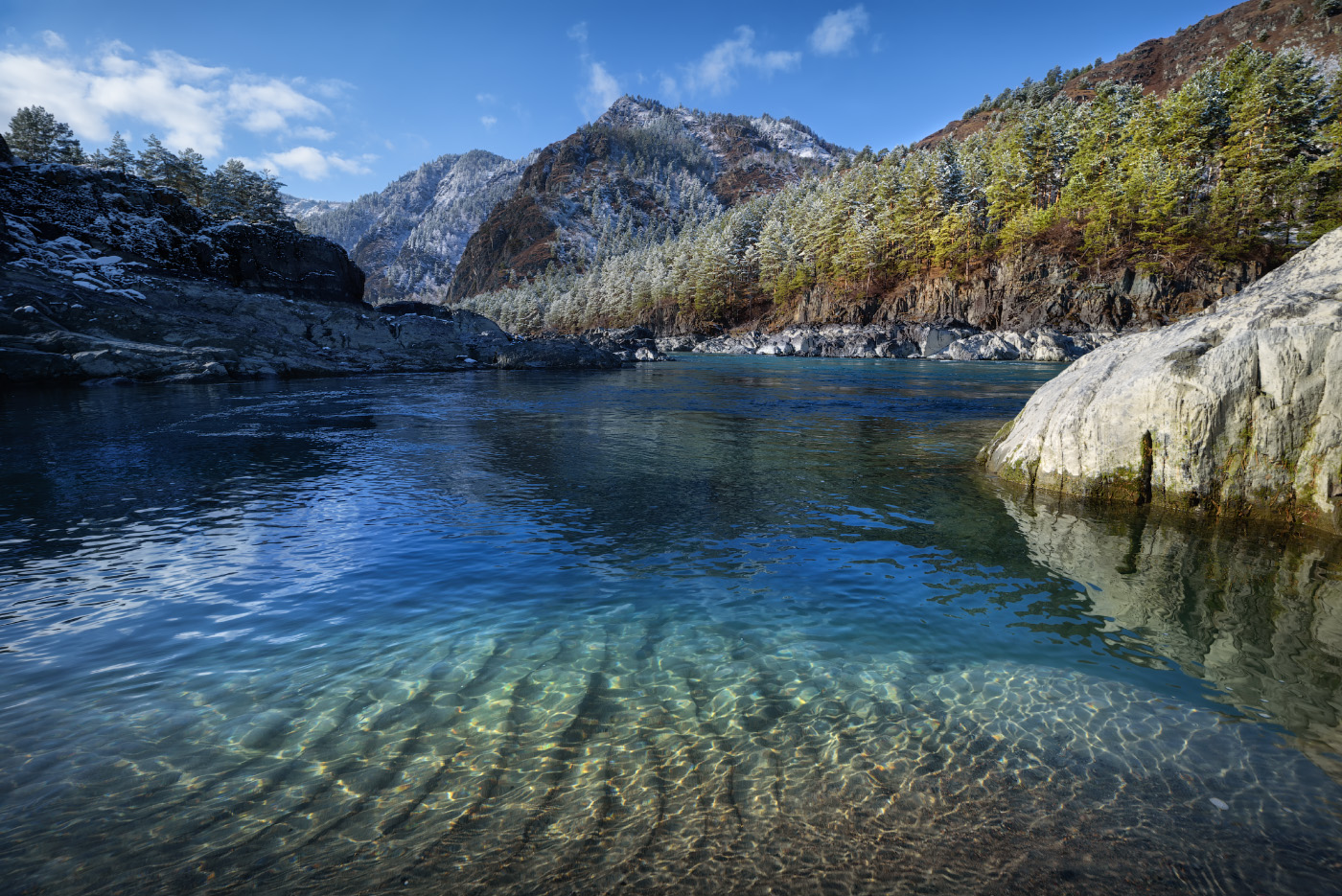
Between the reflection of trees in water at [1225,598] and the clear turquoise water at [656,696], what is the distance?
0.05 m

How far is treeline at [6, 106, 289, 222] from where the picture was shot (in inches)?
2010

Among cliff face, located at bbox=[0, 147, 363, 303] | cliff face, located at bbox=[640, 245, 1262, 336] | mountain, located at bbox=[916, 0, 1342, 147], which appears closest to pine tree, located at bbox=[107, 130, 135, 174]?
cliff face, located at bbox=[0, 147, 363, 303]

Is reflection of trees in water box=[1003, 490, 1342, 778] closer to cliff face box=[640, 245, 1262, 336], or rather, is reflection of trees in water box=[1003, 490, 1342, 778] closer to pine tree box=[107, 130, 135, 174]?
cliff face box=[640, 245, 1262, 336]

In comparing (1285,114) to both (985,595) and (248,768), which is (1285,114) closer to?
(985,595)

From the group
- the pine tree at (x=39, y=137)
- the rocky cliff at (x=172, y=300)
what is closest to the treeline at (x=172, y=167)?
the pine tree at (x=39, y=137)

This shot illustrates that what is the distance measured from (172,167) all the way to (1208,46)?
184524 mm

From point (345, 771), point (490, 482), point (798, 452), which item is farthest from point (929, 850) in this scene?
point (798, 452)

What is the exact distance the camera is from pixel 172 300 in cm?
3575

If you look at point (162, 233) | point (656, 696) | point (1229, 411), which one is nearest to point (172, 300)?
point (162, 233)

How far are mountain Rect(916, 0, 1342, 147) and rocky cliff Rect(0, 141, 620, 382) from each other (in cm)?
12037

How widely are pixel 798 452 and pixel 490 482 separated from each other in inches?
319

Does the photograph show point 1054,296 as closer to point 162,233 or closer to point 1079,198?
point 1079,198

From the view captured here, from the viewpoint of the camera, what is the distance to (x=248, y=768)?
4.02 m

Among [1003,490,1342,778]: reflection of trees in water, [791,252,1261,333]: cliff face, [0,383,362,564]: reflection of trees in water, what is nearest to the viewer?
[1003,490,1342,778]: reflection of trees in water
